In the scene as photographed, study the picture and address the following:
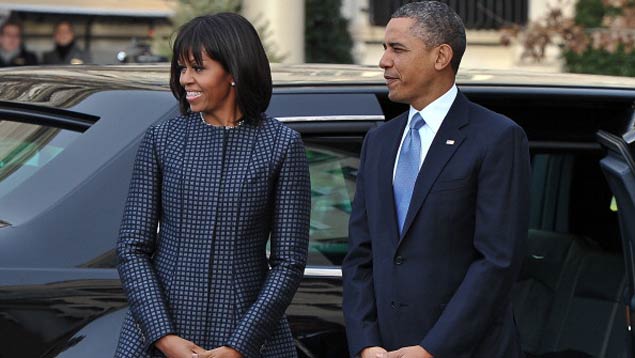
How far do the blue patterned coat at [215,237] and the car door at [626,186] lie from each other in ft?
2.68

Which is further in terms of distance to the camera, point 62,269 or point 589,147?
point 589,147

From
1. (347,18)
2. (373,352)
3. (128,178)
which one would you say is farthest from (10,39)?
(373,352)

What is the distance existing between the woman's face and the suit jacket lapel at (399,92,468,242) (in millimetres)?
471

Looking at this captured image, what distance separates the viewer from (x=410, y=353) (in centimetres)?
310

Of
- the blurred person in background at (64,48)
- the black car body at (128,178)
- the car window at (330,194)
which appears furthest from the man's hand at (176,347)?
the blurred person in background at (64,48)

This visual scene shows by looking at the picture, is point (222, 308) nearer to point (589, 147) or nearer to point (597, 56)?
point (589, 147)

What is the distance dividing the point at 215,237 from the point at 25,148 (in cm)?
79

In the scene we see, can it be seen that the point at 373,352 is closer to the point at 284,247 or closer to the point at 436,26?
the point at 284,247

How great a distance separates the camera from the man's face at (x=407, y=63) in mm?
3170

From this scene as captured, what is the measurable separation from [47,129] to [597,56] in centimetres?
1316

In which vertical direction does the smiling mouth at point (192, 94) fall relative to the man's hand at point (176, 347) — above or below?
above

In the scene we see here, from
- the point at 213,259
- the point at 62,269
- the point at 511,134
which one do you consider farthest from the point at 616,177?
the point at 62,269

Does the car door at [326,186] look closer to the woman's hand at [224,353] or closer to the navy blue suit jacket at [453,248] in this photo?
the navy blue suit jacket at [453,248]

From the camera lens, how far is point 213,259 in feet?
10.1
